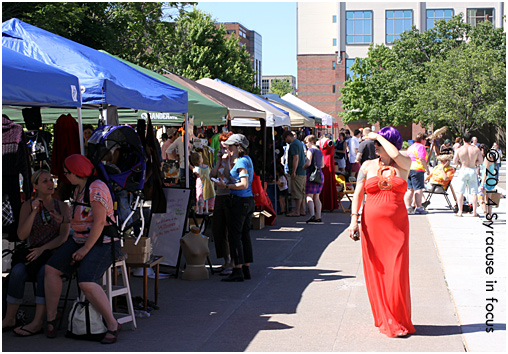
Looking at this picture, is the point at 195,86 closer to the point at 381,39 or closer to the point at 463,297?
the point at 463,297

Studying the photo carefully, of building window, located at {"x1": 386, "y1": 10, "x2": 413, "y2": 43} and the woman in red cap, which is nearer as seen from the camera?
the woman in red cap

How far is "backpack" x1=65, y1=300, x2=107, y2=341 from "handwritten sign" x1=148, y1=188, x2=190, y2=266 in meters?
2.90

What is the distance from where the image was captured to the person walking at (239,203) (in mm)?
8016

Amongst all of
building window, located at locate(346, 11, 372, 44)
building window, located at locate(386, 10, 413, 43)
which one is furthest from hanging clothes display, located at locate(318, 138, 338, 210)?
building window, located at locate(346, 11, 372, 44)

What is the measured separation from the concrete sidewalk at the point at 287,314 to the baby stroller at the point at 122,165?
110 cm

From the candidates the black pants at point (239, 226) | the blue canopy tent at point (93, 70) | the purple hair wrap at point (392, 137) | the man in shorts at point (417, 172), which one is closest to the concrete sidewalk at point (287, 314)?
the black pants at point (239, 226)

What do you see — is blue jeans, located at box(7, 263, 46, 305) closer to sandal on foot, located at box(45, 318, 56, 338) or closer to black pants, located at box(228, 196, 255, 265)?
sandal on foot, located at box(45, 318, 56, 338)

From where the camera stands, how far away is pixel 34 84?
18.5ft

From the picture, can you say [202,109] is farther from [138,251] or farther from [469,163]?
[469,163]

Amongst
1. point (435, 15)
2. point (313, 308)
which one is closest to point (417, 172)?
point (313, 308)

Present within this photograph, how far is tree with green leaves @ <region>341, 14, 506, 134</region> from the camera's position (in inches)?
1738

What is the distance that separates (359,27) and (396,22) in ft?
14.1

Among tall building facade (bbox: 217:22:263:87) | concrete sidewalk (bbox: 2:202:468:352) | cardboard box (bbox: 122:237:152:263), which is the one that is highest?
tall building facade (bbox: 217:22:263:87)

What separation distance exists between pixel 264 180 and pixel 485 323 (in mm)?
8396
